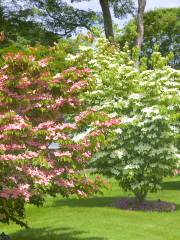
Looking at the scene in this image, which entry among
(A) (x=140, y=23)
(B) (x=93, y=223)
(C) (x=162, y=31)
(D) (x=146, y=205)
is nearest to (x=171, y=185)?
(D) (x=146, y=205)

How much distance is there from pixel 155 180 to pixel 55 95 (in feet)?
31.6

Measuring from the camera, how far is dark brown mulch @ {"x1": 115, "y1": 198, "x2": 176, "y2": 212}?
2166 centimetres

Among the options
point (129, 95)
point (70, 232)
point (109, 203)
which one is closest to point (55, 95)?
point (70, 232)

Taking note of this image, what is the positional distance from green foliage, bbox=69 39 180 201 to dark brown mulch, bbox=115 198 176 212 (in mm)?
400

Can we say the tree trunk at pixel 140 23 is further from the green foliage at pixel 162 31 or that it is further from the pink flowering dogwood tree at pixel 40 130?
the green foliage at pixel 162 31

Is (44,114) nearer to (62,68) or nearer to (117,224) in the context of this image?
(62,68)

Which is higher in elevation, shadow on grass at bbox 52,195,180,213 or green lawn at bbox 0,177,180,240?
shadow on grass at bbox 52,195,180,213

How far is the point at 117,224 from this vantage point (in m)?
17.7

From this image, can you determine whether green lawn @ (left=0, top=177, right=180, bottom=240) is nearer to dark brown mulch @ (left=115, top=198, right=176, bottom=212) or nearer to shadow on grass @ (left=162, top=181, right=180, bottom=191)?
dark brown mulch @ (left=115, top=198, right=176, bottom=212)

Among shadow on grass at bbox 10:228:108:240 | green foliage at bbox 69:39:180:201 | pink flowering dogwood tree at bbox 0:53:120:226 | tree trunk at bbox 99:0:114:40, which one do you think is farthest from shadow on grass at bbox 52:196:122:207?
tree trunk at bbox 99:0:114:40

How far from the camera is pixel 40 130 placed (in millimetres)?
12766

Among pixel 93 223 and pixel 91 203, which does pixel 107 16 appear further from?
pixel 93 223

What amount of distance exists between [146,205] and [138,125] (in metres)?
3.59

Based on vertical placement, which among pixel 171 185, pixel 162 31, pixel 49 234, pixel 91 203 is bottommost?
pixel 49 234
